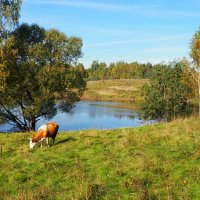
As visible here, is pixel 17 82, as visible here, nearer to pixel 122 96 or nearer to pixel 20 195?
pixel 20 195

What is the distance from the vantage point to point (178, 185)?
516 inches

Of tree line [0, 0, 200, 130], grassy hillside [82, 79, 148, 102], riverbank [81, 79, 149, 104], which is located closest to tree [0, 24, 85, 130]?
tree line [0, 0, 200, 130]

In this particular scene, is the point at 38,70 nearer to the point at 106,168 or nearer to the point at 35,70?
the point at 35,70

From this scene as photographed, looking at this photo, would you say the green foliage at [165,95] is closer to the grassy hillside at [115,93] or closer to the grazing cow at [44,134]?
the grazing cow at [44,134]

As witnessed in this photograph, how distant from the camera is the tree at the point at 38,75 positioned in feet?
126

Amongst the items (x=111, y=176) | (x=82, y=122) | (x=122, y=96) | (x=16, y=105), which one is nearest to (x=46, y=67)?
(x=16, y=105)

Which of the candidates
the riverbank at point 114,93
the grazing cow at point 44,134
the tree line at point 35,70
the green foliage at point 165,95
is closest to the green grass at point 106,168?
the grazing cow at point 44,134

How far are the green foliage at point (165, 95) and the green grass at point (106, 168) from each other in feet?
112

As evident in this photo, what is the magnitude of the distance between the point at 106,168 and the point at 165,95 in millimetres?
42666

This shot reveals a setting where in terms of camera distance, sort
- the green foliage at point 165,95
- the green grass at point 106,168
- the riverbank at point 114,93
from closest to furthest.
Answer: the green grass at point 106,168 < the green foliage at point 165,95 < the riverbank at point 114,93

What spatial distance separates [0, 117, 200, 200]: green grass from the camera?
497 inches

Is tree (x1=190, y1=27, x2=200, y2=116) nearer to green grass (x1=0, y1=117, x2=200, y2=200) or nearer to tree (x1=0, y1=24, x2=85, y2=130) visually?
tree (x1=0, y1=24, x2=85, y2=130)

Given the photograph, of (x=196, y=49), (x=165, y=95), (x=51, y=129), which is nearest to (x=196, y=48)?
(x=196, y=49)

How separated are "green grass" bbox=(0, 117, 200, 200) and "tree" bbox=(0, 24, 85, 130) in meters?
18.0
